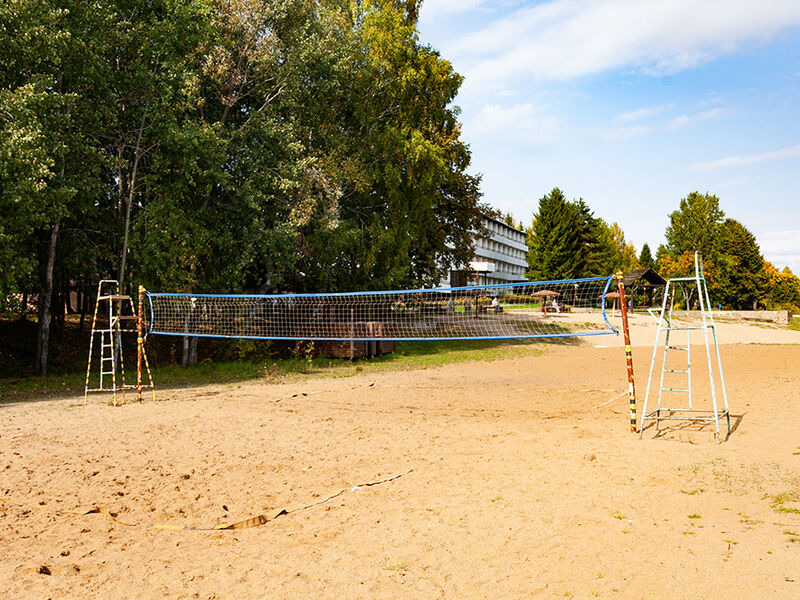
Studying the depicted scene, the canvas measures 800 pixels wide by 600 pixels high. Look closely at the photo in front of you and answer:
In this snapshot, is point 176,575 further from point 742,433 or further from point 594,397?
point 594,397

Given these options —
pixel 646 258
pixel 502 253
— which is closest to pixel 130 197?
pixel 646 258

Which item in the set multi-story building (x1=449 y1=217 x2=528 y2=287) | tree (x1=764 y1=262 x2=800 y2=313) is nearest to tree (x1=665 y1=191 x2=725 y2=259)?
tree (x1=764 y1=262 x2=800 y2=313)

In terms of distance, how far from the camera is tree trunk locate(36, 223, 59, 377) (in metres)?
15.4

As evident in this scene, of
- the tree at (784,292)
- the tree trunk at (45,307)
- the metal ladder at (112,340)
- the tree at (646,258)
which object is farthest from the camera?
the tree at (646,258)

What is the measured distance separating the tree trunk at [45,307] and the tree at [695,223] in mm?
56706

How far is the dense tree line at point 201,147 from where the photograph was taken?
13.5m

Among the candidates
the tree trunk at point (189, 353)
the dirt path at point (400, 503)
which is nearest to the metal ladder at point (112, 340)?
the dirt path at point (400, 503)

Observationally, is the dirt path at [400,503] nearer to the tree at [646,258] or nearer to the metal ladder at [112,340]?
the metal ladder at [112,340]

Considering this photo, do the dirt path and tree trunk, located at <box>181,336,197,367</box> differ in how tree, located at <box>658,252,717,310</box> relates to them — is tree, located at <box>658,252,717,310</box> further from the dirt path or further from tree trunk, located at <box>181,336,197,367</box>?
the dirt path

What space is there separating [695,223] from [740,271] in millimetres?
12118

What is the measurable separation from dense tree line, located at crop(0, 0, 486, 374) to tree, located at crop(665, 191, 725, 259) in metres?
46.2

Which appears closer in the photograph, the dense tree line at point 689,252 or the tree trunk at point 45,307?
the tree trunk at point 45,307

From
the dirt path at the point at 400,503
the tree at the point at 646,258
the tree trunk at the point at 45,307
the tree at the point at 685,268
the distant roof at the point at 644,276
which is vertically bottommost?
the dirt path at the point at 400,503

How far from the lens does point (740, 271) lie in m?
50.4
